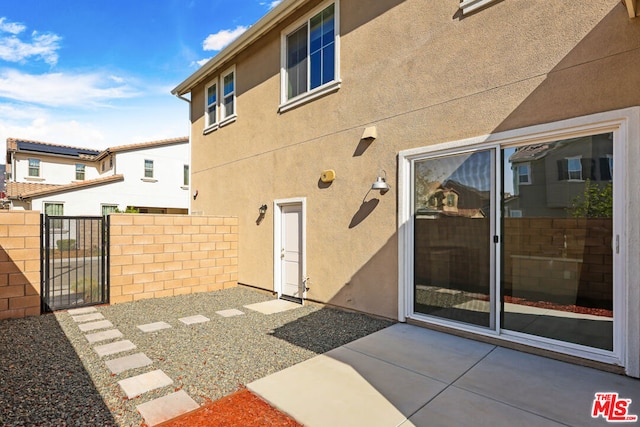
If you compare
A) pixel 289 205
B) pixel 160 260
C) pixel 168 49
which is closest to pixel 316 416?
pixel 289 205

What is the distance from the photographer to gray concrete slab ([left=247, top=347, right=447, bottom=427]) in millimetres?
2830

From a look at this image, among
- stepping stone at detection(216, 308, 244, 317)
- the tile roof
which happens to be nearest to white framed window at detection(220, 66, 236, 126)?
stepping stone at detection(216, 308, 244, 317)

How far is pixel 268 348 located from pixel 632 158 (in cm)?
485

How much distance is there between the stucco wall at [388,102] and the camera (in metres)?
3.83

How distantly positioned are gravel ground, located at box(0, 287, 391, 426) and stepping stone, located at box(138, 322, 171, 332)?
0.13 m

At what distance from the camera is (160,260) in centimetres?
778

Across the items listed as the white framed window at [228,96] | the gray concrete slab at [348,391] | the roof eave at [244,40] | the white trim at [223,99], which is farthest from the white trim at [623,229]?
the white framed window at [228,96]

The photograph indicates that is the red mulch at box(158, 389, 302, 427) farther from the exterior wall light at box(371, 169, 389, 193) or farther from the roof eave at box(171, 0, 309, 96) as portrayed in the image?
the roof eave at box(171, 0, 309, 96)

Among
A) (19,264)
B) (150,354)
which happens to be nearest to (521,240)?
(150,354)

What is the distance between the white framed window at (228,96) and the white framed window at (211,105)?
0.41 metres

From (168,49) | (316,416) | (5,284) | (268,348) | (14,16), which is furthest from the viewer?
(168,49)

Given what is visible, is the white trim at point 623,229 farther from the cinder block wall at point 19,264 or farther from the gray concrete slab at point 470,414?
the cinder block wall at point 19,264

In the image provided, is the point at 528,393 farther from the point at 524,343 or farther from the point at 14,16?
the point at 14,16

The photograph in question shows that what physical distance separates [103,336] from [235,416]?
3393 mm
